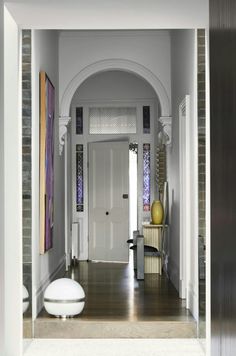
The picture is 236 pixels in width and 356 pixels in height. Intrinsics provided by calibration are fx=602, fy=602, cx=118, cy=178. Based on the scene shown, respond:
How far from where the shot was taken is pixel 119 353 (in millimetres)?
5078

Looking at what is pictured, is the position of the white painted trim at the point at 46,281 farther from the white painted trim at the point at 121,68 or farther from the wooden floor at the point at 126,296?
the white painted trim at the point at 121,68

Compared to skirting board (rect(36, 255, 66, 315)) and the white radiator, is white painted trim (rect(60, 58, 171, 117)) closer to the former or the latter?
skirting board (rect(36, 255, 66, 315))

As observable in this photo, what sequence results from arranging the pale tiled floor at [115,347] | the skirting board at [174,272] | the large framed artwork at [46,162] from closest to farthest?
the pale tiled floor at [115,347], the large framed artwork at [46,162], the skirting board at [174,272]

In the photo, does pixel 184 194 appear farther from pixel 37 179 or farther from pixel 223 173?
pixel 223 173

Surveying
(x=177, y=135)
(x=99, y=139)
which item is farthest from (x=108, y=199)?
(x=177, y=135)

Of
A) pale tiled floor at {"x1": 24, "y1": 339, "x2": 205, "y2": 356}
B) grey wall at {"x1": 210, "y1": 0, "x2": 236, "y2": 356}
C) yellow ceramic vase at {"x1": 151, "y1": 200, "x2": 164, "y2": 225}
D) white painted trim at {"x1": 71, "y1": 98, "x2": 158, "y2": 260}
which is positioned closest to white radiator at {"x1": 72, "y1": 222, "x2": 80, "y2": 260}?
white painted trim at {"x1": 71, "y1": 98, "x2": 158, "y2": 260}

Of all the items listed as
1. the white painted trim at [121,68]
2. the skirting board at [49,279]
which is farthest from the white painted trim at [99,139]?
the white painted trim at [121,68]

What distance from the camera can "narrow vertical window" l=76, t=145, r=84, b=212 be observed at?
11.5 metres

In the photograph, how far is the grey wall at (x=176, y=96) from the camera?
6.39 metres

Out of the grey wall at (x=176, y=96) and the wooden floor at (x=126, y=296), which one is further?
the grey wall at (x=176, y=96)

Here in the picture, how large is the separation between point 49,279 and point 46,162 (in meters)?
1.52

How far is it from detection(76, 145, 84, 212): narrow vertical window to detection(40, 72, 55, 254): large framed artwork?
164 inches

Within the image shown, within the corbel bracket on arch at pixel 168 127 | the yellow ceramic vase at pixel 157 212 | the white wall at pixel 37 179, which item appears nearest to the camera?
the white wall at pixel 37 179

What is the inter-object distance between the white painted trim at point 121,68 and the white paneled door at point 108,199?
280 cm
